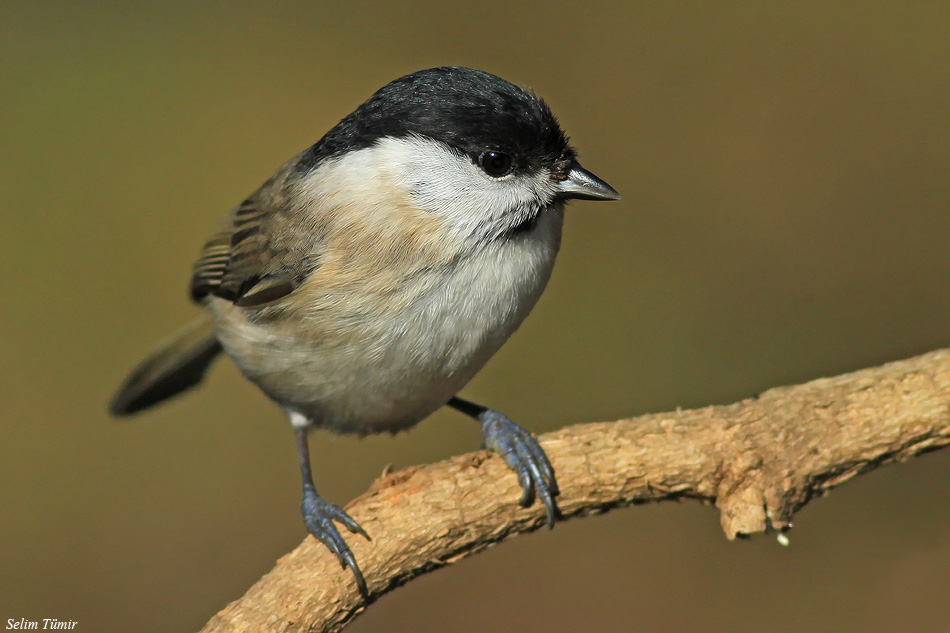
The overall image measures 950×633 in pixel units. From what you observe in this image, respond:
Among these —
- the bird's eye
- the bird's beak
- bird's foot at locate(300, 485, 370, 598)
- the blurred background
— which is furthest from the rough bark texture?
the blurred background

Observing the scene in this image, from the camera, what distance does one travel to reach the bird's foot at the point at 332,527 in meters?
2.19

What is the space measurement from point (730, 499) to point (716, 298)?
9.89 ft

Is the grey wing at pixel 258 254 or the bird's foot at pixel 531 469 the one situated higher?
the grey wing at pixel 258 254

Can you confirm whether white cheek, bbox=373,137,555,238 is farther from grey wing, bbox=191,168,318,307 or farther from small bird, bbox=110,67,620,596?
grey wing, bbox=191,168,318,307

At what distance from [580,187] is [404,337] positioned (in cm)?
61

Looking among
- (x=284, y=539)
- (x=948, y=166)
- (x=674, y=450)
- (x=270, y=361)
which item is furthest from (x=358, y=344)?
(x=948, y=166)

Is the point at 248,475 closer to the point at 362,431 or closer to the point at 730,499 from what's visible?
the point at 362,431

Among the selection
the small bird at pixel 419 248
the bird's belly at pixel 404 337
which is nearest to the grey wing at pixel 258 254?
the small bird at pixel 419 248

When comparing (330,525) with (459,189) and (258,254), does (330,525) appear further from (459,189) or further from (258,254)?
(459,189)

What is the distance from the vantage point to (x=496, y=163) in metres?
2.19

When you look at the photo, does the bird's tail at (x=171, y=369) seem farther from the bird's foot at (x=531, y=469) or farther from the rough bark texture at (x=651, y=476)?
the bird's foot at (x=531, y=469)

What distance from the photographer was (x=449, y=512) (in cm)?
219

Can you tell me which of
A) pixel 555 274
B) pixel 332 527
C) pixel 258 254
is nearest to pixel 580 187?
pixel 258 254

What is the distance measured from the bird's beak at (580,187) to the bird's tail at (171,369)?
169 centimetres
